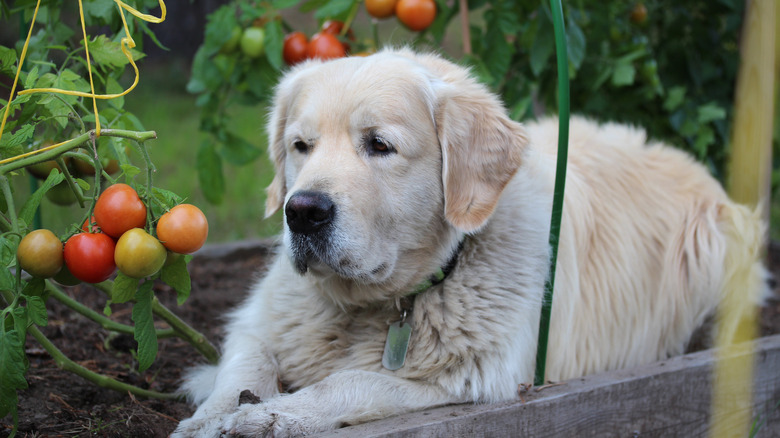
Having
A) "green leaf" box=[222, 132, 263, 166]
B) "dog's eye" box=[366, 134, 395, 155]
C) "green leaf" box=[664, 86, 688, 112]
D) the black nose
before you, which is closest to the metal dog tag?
the black nose

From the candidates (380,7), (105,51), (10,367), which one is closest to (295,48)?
(380,7)

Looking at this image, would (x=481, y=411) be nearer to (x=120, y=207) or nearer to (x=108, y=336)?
Answer: (x=120, y=207)

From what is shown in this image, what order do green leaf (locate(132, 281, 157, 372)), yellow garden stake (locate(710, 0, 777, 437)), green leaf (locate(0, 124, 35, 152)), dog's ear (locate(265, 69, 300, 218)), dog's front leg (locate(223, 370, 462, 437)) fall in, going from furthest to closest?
dog's ear (locate(265, 69, 300, 218)) < dog's front leg (locate(223, 370, 462, 437)) < green leaf (locate(132, 281, 157, 372)) < green leaf (locate(0, 124, 35, 152)) < yellow garden stake (locate(710, 0, 777, 437))

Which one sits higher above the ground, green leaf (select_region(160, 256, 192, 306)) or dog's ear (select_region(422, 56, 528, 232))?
dog's ear (select_region(422, 56, 528, 232))

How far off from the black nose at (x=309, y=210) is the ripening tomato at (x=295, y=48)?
4.30ft

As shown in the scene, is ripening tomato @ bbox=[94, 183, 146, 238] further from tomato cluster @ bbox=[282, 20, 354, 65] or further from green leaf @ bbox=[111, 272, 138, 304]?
tomato cluster @ bbox=[282, 20, 354, 65]

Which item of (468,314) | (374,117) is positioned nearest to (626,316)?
(468,314)

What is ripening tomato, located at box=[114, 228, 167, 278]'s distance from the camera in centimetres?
152

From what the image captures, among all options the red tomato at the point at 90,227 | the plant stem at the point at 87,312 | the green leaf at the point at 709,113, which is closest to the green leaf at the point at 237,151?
the plant stem at the point at 87,312

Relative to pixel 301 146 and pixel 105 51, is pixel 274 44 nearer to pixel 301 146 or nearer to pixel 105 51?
pixel 301 146

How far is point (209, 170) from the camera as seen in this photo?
3586mm

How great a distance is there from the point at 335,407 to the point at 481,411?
0.43 metres

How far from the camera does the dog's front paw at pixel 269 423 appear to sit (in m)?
1.90

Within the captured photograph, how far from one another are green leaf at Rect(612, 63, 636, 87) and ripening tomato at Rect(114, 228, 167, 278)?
2.88 m
